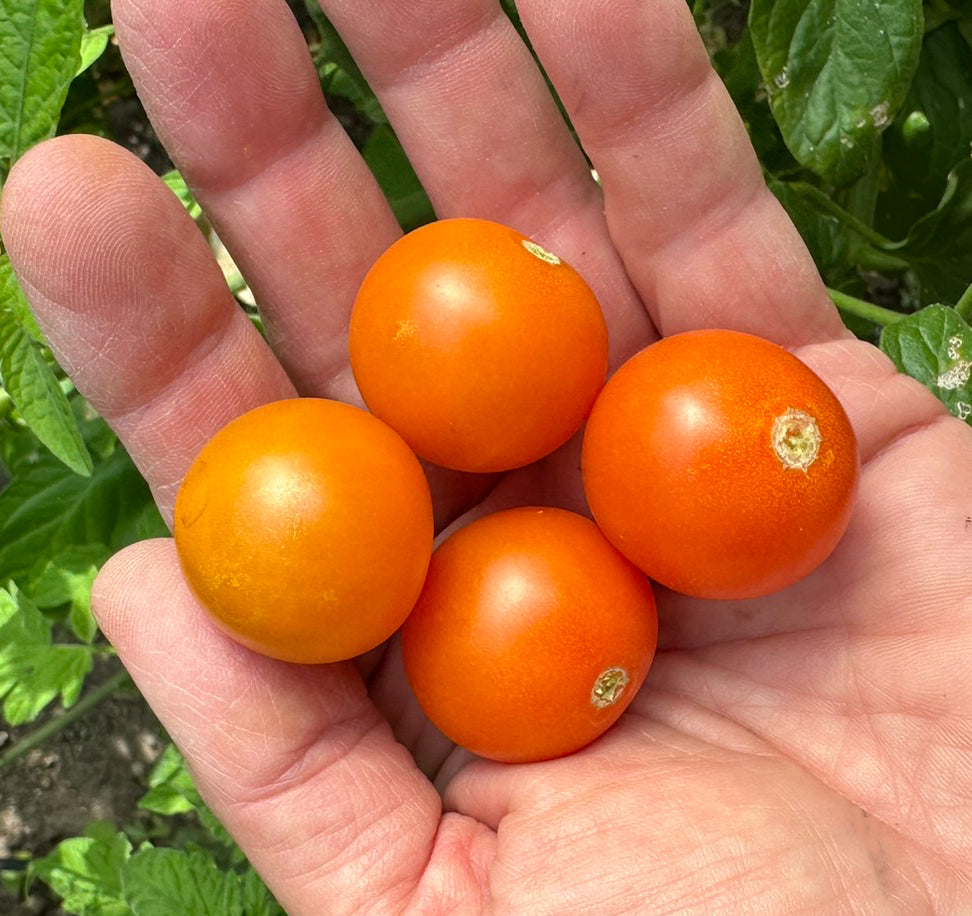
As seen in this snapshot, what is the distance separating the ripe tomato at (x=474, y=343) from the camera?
158 centimetres

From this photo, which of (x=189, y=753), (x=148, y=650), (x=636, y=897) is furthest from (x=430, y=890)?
(x=148, y=650)

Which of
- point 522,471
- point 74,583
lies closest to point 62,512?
point 74,583

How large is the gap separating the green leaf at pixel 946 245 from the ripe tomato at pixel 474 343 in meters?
1.19

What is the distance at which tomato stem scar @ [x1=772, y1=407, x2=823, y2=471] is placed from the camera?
1.51m

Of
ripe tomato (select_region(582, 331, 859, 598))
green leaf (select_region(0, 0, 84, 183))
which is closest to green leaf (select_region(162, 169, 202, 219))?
green leaf (select_region(0, 0, 84, 183))

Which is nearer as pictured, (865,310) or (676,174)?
(676,174)

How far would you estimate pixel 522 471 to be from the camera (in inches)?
80.7

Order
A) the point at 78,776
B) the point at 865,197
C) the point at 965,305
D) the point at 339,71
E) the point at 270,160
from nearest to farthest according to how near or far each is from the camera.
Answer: the point at 270,160, the point at 965,305, the point at 339,71, the point at 865,197, the point at 78,776

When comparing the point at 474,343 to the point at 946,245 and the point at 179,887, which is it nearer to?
the point at 179,887

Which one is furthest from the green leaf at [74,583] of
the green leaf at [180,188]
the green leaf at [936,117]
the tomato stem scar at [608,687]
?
the green leaf at [936,117]

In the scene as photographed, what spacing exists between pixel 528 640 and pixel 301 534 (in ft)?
1.22

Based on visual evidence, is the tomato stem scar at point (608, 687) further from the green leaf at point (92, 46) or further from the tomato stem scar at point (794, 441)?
the green leaf at point (92, 46)

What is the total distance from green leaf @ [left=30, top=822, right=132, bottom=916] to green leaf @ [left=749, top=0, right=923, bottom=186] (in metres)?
2.00

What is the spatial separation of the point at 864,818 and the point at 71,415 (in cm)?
141
